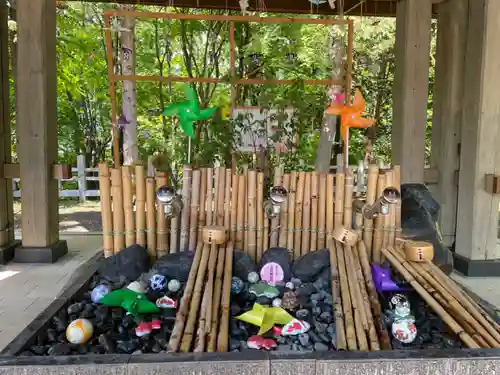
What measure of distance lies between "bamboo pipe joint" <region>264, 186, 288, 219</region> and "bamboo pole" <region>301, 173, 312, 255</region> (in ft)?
0.74

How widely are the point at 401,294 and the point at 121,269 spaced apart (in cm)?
144

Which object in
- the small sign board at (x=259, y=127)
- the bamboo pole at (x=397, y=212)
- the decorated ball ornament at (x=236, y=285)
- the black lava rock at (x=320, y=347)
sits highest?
the small sign board at (x=259, y=127)

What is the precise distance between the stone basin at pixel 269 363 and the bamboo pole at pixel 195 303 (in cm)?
13

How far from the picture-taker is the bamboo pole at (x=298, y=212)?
8.66 ft

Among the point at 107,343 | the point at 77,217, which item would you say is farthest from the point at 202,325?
the point at 77,217

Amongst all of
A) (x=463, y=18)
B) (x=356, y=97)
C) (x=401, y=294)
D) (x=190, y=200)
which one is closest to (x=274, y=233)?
(x=190, y=200)

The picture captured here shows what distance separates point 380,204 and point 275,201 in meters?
0.54

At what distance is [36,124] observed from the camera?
3.78m

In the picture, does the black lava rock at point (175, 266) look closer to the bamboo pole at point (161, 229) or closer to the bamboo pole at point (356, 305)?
the bamboo pole at point (161, 229)

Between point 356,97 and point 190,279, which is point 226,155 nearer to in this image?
point 356,97

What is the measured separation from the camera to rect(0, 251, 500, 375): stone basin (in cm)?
153

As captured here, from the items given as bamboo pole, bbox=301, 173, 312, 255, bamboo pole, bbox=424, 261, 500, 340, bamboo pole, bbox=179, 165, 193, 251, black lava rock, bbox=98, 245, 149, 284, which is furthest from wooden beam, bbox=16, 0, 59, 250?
bamboo pole, bbox=424, 261, 500, 340

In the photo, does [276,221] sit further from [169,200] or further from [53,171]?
[53,171]

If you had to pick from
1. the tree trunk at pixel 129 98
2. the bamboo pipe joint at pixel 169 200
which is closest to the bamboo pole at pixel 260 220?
the bamboo pipe joint at pixel 169 200
